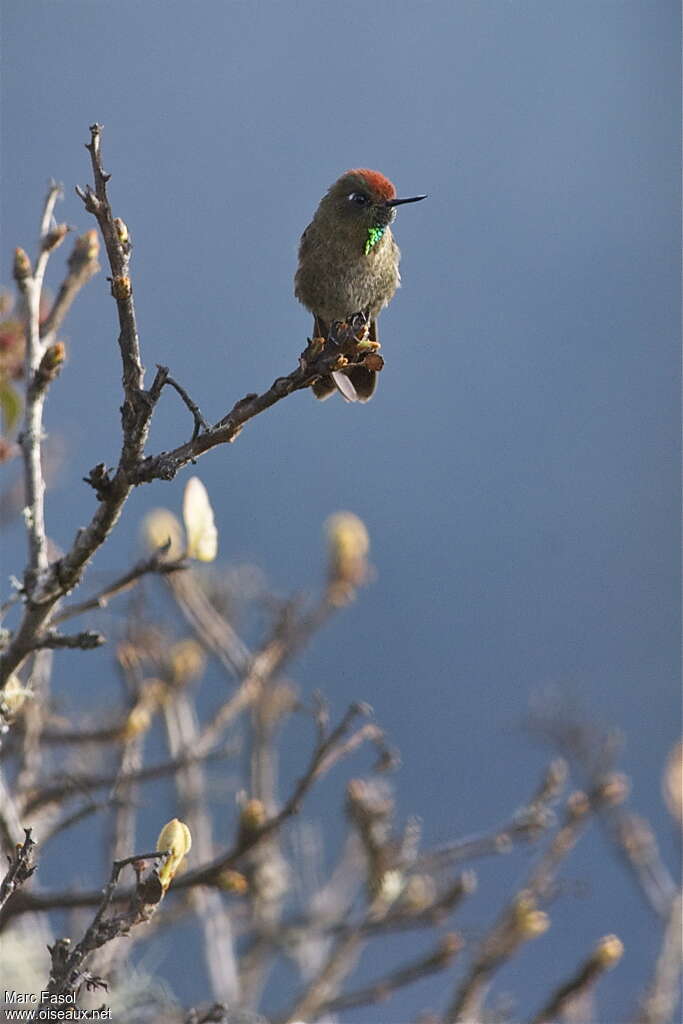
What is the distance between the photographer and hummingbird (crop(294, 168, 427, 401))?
312 cm

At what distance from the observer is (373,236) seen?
10.4ft

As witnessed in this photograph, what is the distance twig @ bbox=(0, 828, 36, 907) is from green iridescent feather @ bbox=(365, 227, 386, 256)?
1880 millimetres

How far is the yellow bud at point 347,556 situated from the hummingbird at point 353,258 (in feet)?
2.06

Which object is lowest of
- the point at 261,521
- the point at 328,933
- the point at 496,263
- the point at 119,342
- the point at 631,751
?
the point at 328,933

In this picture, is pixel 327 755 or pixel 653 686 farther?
pixel 653 686

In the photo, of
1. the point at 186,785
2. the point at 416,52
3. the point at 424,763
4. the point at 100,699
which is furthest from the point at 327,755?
the point at 416,52

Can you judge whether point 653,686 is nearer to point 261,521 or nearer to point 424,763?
point 424,763

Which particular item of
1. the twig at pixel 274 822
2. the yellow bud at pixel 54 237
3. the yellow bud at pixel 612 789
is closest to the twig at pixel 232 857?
the twig at pixel 274 822

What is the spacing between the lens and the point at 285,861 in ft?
12.3

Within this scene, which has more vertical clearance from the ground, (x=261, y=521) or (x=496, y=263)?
(x=496, y=263)

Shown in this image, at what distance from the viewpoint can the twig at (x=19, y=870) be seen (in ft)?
5.59

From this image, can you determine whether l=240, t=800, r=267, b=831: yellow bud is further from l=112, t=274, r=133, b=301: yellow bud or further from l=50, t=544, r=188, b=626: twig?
l=112, t=274, r=133, b=301: yellow bud

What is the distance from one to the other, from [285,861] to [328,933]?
2.14 feet

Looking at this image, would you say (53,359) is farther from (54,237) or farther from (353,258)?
(353,258)
